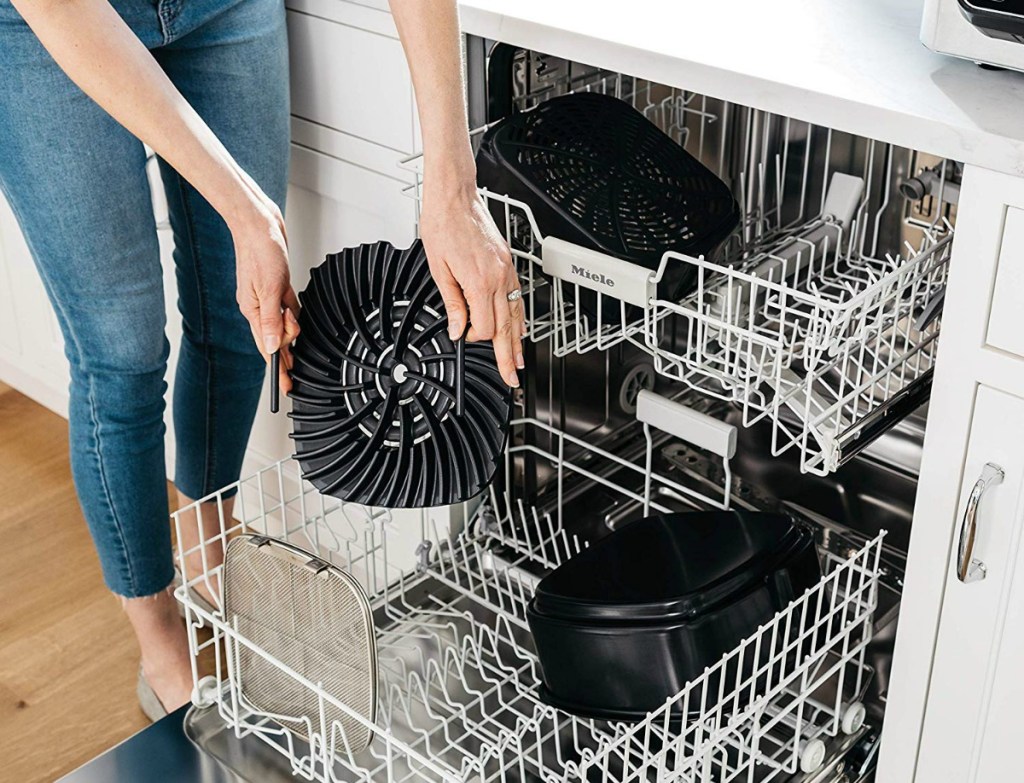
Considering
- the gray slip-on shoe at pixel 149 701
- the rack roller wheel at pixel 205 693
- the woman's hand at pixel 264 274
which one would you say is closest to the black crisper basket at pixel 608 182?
the woman's hand at pixel 264 274

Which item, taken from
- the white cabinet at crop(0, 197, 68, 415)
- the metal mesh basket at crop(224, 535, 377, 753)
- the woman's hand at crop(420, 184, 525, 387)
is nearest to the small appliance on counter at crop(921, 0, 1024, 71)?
the woman's hand at crop(420, 184, 525, 387)

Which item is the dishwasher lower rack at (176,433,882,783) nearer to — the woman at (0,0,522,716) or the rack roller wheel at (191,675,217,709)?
the rack roller wheel at (191,675,217,709)

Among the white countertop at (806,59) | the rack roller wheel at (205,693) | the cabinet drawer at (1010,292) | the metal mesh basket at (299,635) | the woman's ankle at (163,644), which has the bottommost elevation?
the woman's ankle at (163,644)

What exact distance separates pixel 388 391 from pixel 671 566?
332mm

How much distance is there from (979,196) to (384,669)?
0.77 metres

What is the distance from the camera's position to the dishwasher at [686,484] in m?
1.12

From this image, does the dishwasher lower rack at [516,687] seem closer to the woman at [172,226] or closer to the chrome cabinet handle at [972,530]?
the chrome cabinet handle at [972,530]

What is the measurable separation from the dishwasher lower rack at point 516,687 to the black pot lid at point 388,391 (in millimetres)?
109

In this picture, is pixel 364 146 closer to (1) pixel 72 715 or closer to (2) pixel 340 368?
(2) pixel 340 368

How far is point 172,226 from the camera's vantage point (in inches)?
63.6

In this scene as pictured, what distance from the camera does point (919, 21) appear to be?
1229 millimetres

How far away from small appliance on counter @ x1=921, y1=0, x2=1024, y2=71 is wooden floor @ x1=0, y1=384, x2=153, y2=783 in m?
1.31

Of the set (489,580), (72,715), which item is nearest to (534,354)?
(489,580)

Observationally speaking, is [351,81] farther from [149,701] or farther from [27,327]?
[27,327]
